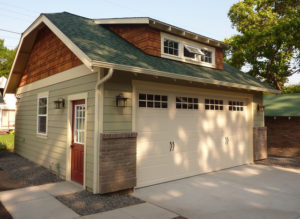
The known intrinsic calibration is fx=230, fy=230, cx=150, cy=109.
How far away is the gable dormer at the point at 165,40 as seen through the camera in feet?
24.6

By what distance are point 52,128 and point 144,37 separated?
431cm

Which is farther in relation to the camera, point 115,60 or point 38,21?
point 38,21

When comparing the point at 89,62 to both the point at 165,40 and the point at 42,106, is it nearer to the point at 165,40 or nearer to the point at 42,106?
the point at 165,40

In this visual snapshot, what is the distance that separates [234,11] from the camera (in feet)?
76.8

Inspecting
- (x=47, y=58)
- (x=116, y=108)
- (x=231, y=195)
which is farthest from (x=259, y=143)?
(x=47, y=58)

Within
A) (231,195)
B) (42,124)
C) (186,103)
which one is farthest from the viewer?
(42,124)

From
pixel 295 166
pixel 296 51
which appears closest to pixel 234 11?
pixel 296 51

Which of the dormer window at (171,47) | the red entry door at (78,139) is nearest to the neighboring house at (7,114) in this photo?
the red entry door at (78,139)

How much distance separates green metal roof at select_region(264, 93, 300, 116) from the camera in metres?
11.9

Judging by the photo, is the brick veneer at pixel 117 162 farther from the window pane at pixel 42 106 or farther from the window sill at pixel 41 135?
the window pane at pixel 42 106

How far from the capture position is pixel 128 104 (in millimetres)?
5887

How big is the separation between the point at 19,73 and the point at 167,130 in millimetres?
8336

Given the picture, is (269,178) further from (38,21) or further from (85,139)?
(38,21)

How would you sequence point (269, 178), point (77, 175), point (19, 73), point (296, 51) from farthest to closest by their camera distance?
point (296, 51)
point (19, 73)
point (269, 178)
point (77, 175)
